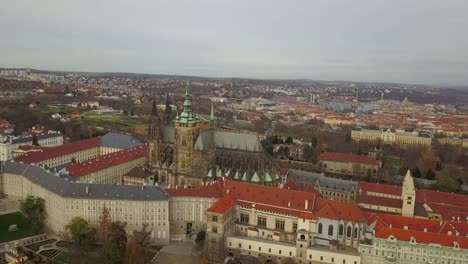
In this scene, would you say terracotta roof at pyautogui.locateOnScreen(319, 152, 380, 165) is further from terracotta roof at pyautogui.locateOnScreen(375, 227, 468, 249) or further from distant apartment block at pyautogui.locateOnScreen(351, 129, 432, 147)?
terracotta roof at pyautogui.locateOnScreen(375, 227, 468, 249)

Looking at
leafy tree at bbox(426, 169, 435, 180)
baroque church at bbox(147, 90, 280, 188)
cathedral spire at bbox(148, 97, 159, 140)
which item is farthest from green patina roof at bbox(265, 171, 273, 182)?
leafy tree at bbox(426, 169, 435, 180)

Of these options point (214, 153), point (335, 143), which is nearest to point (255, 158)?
point (214, 153)

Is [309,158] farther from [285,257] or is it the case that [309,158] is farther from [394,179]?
[285,257]

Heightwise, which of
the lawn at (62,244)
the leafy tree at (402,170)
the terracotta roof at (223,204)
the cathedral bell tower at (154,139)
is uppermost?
the cathedral bell tower at (154,139)

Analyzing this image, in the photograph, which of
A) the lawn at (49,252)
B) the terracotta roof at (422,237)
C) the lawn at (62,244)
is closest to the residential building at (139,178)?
the lawn at (62,244)

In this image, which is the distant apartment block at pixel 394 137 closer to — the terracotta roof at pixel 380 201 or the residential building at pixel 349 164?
the residential building at pixel 349 164
